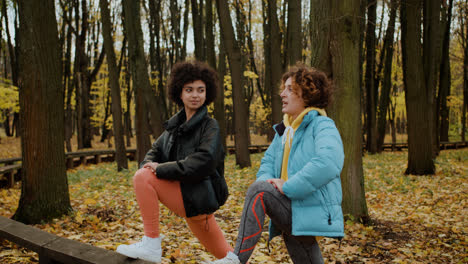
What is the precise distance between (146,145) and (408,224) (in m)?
8.04

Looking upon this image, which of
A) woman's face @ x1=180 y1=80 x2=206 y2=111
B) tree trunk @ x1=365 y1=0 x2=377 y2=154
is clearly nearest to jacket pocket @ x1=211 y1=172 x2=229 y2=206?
woman's face @ x1=180 y1=80 x2=206 y2=111

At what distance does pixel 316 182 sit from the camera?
1.96 metres

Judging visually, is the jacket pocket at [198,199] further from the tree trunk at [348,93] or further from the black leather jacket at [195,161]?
the tree trunk at [348,93]

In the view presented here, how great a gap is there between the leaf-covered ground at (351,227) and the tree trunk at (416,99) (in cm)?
125

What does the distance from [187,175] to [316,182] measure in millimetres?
883

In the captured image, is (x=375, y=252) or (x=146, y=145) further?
(x=146, y=145)

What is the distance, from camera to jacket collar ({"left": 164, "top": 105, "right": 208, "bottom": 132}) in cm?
247

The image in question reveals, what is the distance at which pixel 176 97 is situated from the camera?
2.81 meters

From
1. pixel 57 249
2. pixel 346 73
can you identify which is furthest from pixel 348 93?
pixel 57 249

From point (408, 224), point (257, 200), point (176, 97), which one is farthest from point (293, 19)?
point (257, 200)

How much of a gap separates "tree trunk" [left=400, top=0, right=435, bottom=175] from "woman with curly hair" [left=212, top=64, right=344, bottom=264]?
27.4 ft

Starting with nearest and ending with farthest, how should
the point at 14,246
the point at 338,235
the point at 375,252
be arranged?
the point at 338,235 → the point at 14,246 → the point at 375,252

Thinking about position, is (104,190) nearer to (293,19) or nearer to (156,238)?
(156,238)

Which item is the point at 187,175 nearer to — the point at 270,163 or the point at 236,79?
the point at 270,163
